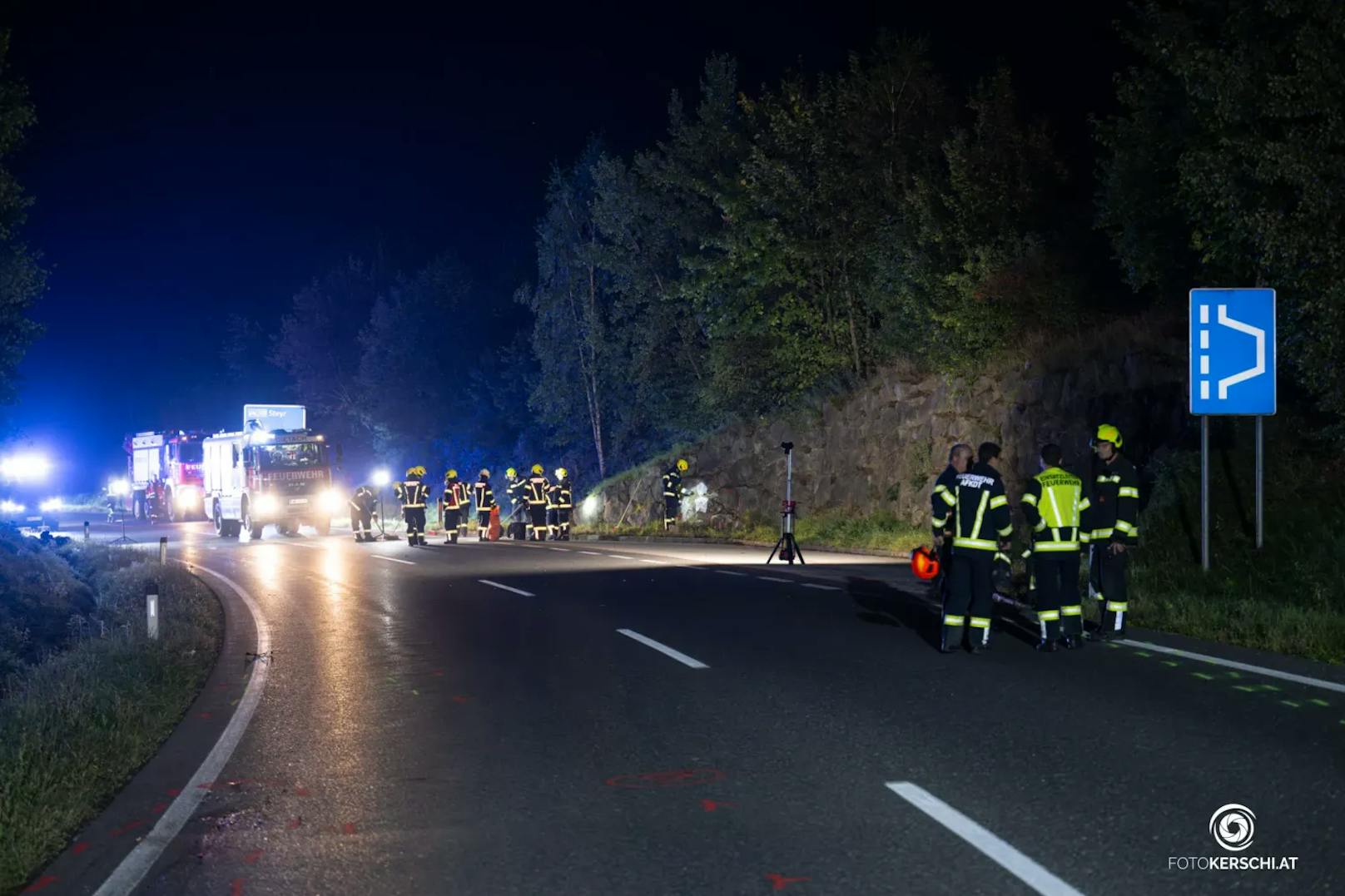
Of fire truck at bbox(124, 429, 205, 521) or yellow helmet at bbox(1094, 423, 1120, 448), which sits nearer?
yellow helmet at bbox(1094, 423, 1120, 448)

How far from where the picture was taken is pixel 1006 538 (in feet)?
35.7

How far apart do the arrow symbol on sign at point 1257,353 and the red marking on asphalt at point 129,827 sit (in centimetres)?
1188

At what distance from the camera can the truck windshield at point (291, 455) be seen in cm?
3909

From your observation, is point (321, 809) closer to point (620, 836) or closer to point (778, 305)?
point (620, 836)

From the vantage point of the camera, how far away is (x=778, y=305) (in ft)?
112

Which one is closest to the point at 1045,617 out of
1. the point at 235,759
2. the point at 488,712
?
the point at 488,712

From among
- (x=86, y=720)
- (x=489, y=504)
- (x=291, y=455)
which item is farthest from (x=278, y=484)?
(x=86, y=720)

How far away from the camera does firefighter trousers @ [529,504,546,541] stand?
3491 cm

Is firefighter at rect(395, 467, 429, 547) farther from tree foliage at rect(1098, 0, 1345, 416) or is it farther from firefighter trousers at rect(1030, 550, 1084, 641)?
firefighter trousers at rect(1030, 550, 1084, 641)

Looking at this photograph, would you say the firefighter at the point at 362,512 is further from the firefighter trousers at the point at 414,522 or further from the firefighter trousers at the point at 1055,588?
the firefighter trousers at the point at 1055,588

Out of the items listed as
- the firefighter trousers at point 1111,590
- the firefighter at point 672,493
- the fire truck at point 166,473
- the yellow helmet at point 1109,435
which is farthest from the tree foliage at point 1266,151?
the fire truck at point 166,473

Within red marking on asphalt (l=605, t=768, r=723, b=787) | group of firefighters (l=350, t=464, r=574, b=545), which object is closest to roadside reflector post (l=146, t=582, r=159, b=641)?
red marking on asphalt (l=605, t=768, r=723, b=787)

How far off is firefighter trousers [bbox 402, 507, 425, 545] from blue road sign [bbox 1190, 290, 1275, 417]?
22.6 meters

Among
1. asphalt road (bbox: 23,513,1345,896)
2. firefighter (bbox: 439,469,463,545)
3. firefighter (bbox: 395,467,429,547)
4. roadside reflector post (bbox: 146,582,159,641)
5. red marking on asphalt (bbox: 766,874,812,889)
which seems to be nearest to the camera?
red marking on asphalt (bbox: 766,874,812,889)
